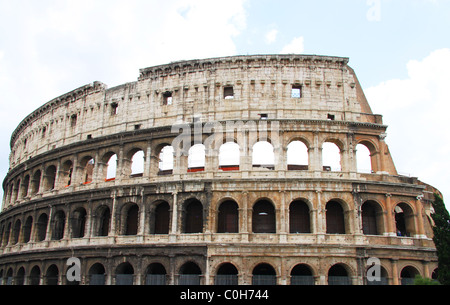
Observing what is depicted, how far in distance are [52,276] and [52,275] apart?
0.07 meters

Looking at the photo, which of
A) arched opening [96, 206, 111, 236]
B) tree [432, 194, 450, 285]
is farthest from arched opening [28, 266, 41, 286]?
tree [432, 194, 450, 285]

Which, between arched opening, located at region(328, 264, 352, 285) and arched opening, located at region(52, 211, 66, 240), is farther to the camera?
arched opening, located at region(52, 211, 66, 240)

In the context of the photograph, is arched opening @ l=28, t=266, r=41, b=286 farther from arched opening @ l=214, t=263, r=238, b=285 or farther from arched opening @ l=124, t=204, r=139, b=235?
arched opening @ l=214, t=263, r=238, b=285

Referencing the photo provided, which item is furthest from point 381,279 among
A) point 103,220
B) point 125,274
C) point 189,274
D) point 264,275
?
point 103,220

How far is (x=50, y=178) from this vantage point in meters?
31.2

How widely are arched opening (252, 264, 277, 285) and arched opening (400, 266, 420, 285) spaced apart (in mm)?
7188

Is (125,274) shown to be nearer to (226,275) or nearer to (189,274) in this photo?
(189,274)

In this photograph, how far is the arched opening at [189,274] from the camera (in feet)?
74.2

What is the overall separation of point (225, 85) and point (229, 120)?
8.40 ft

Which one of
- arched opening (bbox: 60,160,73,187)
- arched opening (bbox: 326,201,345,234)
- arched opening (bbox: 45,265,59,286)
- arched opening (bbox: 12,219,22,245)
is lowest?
arched opening (bbox: 45,265,59,286)

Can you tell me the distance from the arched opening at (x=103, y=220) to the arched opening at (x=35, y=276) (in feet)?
19.9

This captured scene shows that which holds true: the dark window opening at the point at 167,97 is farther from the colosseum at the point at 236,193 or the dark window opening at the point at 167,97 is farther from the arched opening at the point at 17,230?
the arched opening at the point at 17,230

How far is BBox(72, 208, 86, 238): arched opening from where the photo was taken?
2755cm
